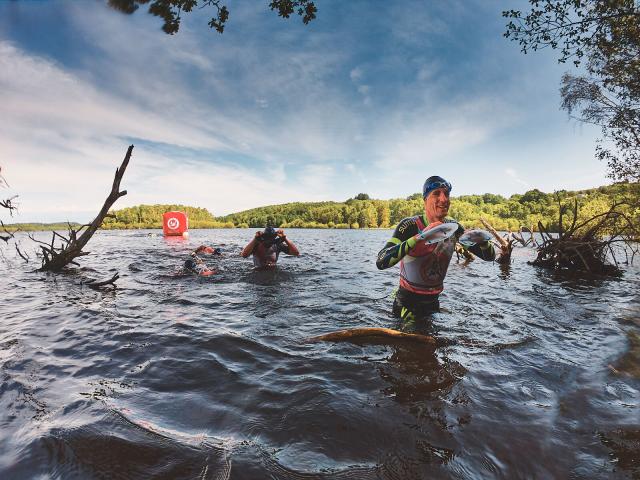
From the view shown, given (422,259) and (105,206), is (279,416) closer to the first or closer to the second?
(422,259)

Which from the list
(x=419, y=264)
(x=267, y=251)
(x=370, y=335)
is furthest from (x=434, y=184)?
(x=267, y=251)

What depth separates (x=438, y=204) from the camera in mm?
4949

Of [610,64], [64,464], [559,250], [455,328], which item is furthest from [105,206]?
[610,64]

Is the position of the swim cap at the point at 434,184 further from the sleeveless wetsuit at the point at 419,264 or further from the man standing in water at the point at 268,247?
the man standing in water at the point at 268,247

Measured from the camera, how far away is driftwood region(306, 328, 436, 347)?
4.93 meters

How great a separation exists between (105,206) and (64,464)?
1221 cm

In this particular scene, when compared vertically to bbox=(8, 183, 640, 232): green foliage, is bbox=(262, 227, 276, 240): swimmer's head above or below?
below

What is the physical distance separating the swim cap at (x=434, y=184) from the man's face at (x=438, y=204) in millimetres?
49

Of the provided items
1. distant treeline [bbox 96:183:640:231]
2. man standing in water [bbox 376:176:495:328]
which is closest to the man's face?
man standing in water [bbox 376:176:495:328]

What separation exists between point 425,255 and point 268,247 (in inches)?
317

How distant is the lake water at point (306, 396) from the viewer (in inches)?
93.2

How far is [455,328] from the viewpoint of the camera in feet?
19.5

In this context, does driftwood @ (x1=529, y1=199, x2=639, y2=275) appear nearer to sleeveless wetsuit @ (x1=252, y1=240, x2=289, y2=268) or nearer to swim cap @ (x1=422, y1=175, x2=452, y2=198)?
swim cap @ (x1=422, y1=175, x2=452, y2=198)

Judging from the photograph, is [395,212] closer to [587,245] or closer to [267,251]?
[587,245]
